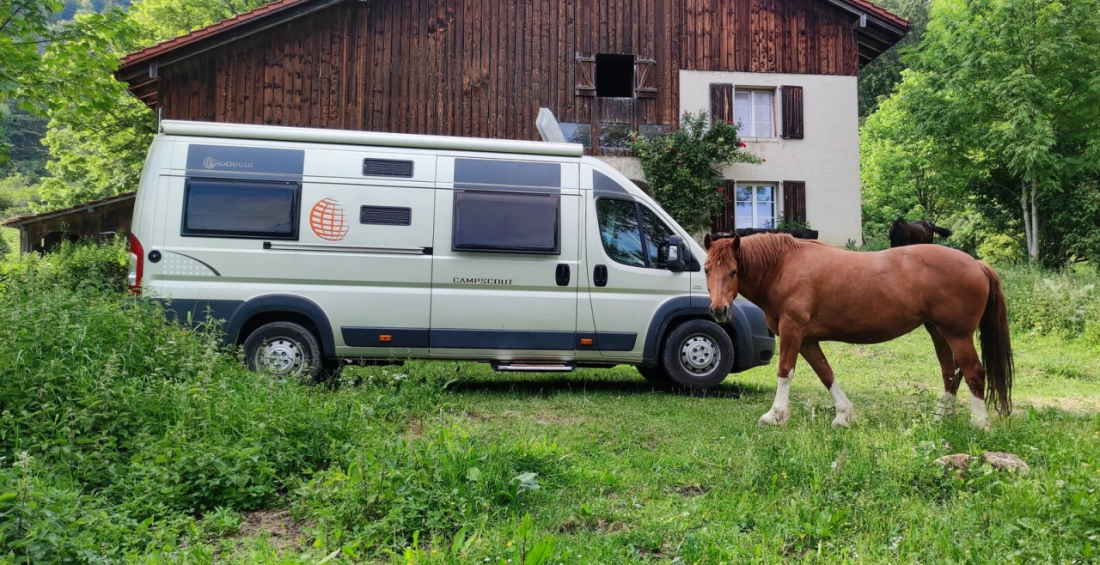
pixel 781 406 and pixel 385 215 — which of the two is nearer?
pixel 781 406

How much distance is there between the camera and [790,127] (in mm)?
17812

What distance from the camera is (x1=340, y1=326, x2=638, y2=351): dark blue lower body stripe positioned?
7.28m

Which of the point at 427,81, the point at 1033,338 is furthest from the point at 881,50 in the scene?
the point at 427,81

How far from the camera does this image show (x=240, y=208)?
710 centimetres

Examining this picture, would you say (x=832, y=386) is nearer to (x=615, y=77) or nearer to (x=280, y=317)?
(x=280, y=317)

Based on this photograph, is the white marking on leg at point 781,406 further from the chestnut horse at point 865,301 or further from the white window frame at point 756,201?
the white window frame at point 756,201

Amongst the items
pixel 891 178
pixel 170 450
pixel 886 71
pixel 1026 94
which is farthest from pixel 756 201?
pixel 886 71

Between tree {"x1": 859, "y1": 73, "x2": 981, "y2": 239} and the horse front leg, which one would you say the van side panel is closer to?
the horse front leg

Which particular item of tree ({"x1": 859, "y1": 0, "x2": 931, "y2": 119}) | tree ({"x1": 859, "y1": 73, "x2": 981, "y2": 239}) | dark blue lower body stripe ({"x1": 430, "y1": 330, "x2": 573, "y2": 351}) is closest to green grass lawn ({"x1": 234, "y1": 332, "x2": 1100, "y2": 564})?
dark blue lower body stripe ({"x1": 430, "y1": 330, "x2": 573, "y2": 351})

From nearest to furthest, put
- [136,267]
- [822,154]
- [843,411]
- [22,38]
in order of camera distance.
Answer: [843,411], [136,267], [22,38], [822,154]

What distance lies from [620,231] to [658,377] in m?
1.97

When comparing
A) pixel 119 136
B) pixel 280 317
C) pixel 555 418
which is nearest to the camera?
pixel 555 418

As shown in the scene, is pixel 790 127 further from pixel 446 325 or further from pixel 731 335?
pixel 446 325

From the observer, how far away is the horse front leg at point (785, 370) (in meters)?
5.75
